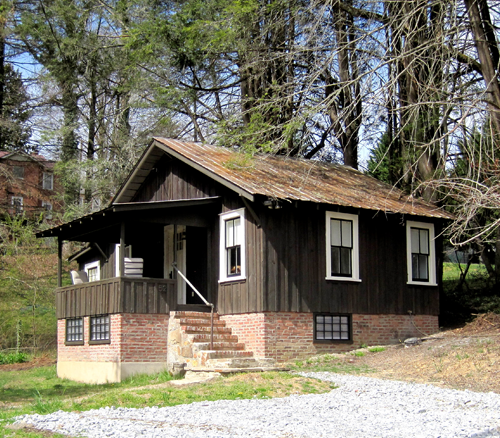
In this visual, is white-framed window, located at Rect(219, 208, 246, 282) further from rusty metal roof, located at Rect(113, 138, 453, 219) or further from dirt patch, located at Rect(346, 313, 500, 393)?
dirt patch, located at Rect(346, 313, 500, 393)

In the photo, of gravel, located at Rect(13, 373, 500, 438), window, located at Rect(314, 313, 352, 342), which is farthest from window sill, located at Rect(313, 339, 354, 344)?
gravel, located at Rect(13, 373, 500, 438)

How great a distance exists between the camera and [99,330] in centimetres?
1822

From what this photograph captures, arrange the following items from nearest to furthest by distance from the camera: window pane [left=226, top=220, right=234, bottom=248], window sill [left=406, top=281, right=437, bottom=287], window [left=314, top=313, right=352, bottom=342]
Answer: window [left=314, top=313, right=352, bottom=342] → window pane [left=226, top=220, right=234, bottom=248] → window sill [left=406, top=281, right=437, bottom=287]

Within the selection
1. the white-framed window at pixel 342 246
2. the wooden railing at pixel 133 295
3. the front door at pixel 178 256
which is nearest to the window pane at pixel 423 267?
the white-framed window at pixel 342 246

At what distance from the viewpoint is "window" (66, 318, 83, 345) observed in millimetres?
19569

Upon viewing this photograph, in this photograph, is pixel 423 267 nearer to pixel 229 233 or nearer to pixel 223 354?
pixel 229 233

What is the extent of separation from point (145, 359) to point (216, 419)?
7.33m

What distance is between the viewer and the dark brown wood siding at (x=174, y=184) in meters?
18.3

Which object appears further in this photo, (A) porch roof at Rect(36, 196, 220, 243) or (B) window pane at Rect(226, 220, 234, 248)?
(B) window pane at Rect(226, 220, 234, 248)

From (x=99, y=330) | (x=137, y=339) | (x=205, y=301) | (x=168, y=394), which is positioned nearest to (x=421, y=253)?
(x=205, y=301)

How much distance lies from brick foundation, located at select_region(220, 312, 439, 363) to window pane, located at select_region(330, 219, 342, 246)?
6.14 feet

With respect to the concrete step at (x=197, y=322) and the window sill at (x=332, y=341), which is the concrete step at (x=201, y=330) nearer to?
the concrete step at (x=197, y=322)

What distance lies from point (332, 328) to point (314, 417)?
286 inches

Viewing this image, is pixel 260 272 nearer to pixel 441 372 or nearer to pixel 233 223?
pixel 233 223
